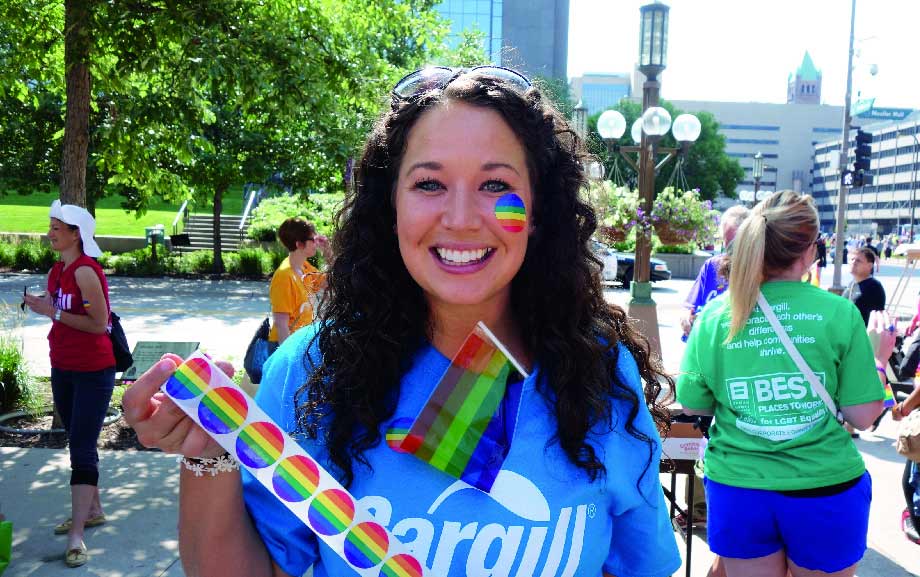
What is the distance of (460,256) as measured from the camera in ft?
4.64

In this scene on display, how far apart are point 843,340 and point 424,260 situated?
1.86 meters

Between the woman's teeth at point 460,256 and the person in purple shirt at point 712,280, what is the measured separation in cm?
390

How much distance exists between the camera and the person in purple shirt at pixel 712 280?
204 inches

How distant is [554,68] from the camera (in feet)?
200

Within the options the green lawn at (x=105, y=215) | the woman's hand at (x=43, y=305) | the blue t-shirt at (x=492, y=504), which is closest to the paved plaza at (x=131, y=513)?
the blue t-shirt at (x=492, y=504)

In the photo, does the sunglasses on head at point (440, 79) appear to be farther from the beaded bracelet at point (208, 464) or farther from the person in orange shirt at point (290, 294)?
the person in orange shirt at point (290, 294)

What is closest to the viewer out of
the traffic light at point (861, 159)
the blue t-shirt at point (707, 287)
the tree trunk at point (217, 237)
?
the blue t-shirt at point (707, 287)

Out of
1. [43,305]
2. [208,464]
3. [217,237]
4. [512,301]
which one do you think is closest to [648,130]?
[43,305]

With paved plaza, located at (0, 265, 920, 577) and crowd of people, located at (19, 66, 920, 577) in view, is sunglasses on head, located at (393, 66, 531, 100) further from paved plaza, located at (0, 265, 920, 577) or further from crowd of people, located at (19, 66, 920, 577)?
paved plaza, located at (0, 265, 920, 577)

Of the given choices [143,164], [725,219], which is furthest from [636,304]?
[143,164]

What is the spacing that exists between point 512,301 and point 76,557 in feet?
11.3

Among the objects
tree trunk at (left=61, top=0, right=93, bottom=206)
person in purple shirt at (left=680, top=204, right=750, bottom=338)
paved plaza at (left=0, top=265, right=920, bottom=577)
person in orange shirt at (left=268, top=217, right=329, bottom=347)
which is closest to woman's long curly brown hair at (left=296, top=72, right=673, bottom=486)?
paved plaza at (left=0, top=265, right=920, bottom=577)

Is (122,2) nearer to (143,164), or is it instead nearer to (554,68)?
(143,164)

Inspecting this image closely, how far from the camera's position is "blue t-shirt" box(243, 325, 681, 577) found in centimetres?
132
